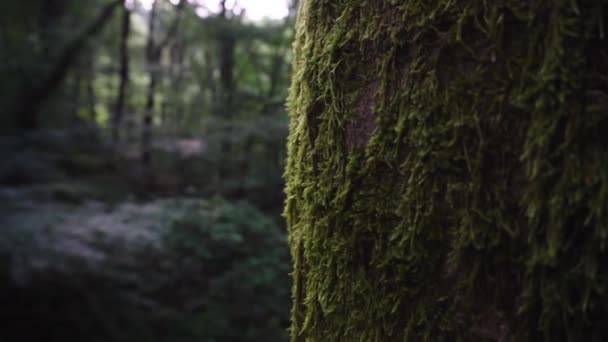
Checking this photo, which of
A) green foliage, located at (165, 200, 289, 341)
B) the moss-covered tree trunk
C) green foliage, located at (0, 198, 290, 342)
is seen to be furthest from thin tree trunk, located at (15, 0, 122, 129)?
the moss-covered tree trunk

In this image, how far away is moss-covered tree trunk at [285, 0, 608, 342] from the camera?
0.78m

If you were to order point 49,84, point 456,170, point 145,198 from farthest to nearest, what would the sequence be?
point 145,198 < point 49,84 < point 456,170

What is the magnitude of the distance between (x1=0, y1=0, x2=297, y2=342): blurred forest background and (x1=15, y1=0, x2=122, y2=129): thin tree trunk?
0.02 m

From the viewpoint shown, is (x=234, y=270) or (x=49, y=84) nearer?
(x=234, y=270)

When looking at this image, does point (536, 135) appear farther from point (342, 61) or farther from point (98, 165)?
point (98, 165)

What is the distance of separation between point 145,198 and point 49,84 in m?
2.29

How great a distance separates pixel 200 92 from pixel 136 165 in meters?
1.66

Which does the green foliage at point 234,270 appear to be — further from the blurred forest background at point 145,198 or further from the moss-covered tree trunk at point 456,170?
the moss-covered tree trunk at point 456,170

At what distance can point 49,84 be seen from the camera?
7707 mm

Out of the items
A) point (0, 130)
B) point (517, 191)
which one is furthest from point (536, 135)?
point (0, 130)

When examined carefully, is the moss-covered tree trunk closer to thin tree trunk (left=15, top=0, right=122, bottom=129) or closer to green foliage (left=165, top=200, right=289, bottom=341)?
green foliage (left=165, top=200, right=289, bottom=341)

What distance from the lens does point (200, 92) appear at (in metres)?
8.64

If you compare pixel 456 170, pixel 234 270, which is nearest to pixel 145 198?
pixel 234 270

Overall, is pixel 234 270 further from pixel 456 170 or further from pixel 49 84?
pixel 456 170
